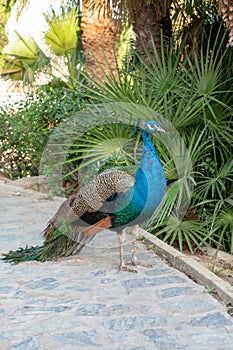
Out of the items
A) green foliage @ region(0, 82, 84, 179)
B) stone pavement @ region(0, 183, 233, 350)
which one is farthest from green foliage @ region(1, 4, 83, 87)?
stone pavement @ region(0, 183, 233, 350)

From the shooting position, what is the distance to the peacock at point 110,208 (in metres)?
4.32

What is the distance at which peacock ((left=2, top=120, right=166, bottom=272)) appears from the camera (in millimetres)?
4324

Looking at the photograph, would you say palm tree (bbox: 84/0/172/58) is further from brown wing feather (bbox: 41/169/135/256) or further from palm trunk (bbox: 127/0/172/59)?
brown wing feather (bbox: 41/169/135/256)

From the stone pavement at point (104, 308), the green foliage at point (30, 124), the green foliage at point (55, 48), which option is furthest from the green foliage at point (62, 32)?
the stone pavement at point (104, 308)

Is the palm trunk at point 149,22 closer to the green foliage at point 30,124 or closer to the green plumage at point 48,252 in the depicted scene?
the green foliage at point 30,124

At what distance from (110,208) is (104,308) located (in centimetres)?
88

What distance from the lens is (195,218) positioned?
627 cm

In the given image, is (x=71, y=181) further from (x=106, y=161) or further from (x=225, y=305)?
(x=225, y=305)

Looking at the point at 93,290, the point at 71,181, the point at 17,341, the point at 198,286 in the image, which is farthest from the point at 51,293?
the point at 71,181

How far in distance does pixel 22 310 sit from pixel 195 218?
116 inches

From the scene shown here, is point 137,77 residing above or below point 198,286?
above

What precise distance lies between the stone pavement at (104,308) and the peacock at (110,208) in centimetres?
14

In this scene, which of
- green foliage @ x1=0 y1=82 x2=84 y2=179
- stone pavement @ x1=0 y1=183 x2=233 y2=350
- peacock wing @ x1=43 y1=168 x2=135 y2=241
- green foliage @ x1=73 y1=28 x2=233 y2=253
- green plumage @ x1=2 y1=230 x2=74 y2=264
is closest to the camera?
stone pavement @ x1=0 y1=183 x2=233 y2=350

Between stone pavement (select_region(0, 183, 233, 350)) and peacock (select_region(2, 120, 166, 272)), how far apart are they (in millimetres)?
139
